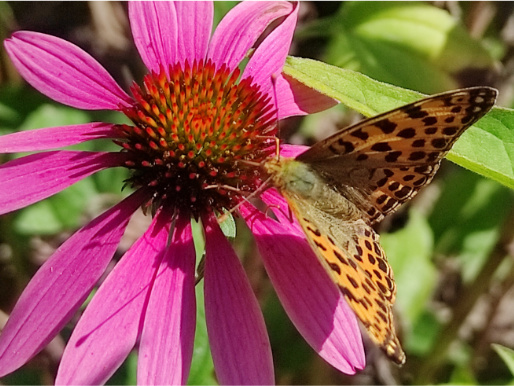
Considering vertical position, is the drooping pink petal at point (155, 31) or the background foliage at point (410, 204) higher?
the drooping pink petal at point (155, 31)

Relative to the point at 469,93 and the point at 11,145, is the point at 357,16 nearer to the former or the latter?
the point at 469,93

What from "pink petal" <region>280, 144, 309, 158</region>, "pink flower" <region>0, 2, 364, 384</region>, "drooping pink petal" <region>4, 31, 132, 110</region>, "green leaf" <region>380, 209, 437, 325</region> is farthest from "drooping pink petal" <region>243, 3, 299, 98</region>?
"green leaf" <region>380, 209, 437, 325</region>

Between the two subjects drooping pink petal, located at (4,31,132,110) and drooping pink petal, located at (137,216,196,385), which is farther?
drooping pink petal, located at (4,31,132,110)

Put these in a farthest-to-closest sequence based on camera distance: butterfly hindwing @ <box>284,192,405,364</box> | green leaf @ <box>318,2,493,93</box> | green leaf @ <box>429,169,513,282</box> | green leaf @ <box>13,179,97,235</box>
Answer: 1. green leaf @ <box>429,169,513,282</box>
2. green leaf @ <box>13,179,97,235</box>
3. green leaf @ <box>318,2,493,93</box>
4. butterfly hindwing @ <box>284,192,405,364</box>

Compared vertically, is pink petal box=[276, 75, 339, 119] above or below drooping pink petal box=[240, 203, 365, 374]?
above

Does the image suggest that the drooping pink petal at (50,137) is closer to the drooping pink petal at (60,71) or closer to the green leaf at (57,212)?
the drooping pink petal at (60,71)

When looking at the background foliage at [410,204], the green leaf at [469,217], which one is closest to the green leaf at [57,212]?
the background foliage at [410,204]

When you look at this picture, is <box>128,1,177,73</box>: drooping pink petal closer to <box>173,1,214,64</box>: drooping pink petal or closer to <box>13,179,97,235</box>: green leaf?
<box>173,1,214,64</box>: drooping pink petal
